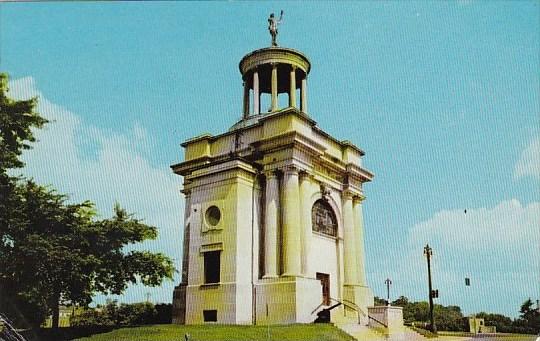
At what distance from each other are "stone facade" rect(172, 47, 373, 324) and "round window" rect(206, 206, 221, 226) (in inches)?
1.3

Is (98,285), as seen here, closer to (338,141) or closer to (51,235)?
(51,235)

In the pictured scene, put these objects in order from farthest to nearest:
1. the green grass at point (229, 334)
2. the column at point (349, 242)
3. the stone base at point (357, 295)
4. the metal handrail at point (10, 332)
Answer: the column at point (349, 242)
the stone base at point (357, 295)
the green grass at point (229, 334)
the metal handrail at point (10, 332)

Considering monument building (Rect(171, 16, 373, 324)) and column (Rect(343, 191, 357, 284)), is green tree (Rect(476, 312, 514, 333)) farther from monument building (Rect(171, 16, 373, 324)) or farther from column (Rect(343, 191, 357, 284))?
column (Rect(343, 191, 357, 284))

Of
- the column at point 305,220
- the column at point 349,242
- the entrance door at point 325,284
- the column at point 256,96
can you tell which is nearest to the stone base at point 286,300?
the column at point 305,220

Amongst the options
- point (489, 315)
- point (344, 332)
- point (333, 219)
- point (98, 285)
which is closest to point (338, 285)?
point (333, 219)

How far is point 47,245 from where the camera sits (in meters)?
12.4

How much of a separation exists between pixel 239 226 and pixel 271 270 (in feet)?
5.41

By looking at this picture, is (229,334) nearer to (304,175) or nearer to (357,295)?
(304,175)

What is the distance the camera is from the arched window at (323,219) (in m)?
18.2

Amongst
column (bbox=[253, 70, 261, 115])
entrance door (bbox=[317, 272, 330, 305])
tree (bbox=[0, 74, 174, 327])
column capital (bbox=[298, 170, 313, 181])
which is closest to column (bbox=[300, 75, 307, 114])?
column (bbox=[253, 70, 261, 115])

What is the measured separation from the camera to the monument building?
15.9 meters

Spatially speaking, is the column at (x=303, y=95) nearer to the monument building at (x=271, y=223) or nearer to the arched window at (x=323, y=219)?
the monument building at (x=271, y=223)

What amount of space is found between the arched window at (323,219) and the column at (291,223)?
1715mm

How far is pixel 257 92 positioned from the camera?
20.0 meters
